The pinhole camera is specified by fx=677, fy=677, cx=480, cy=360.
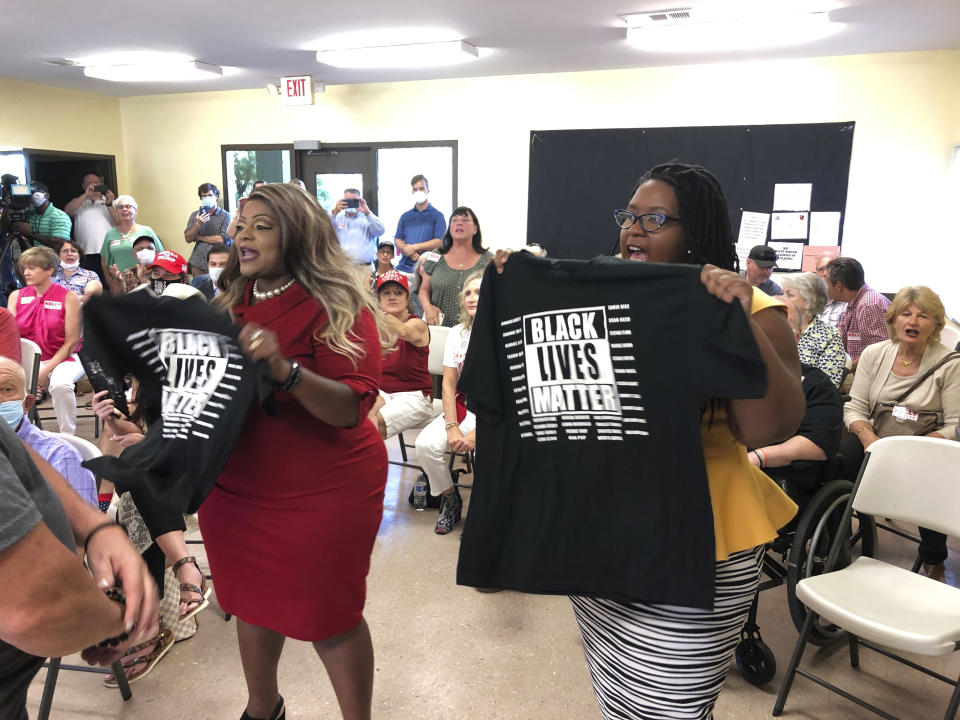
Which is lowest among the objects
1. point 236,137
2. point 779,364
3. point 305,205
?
point 779,364

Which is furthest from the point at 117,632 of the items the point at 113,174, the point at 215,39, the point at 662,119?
the point at 113,174

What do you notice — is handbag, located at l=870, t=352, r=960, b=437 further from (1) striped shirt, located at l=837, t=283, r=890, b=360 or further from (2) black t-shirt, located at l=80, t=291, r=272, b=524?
(2) black t-shirt, located at l=80, t=291, r=272, b=524

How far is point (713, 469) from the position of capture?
1240 mm

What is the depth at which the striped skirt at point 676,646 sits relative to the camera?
1.24 meters

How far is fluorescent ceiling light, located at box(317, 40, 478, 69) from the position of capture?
6.11 metres

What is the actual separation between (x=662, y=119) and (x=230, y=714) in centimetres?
642

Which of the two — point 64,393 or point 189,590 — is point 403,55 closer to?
point 64,393

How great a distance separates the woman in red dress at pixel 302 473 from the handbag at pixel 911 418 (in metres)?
2.78

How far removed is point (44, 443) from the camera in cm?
235

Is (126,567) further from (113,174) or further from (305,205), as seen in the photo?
(113,174)

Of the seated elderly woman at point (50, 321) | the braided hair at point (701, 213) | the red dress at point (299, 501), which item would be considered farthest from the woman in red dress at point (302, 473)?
the seated elderly woman at point (50, 321)

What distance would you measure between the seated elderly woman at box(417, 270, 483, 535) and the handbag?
208 centimetres

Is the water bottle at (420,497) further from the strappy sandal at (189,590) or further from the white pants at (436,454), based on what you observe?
the strappy sandal at (189,590)

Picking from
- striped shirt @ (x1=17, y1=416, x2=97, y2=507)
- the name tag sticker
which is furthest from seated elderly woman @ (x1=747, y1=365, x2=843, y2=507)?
striped shirt @ (x1=17, y1=416, x2=97, y2=507)
